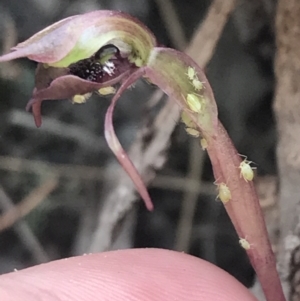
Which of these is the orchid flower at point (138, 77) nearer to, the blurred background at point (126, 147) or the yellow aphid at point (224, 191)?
the yellow aphid at point (224, 191)

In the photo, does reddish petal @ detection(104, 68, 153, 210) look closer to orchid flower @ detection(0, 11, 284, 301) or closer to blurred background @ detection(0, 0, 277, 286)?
orchid flower @ detection(0, 11, 284, 301)

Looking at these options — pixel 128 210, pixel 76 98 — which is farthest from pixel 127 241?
pixel 76 98

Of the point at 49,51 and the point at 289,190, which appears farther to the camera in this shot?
the point at 289,190

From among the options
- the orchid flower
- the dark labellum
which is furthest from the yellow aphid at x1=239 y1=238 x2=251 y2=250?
the dark labellum

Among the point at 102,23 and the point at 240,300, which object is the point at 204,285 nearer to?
the point at 240,300

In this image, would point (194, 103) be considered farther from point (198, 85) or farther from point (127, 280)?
point (127, 280)

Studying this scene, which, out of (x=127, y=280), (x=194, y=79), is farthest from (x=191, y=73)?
(x=127, y=280)

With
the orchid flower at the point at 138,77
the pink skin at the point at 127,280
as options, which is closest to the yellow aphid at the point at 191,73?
the orchid flower at the point at 138,77
